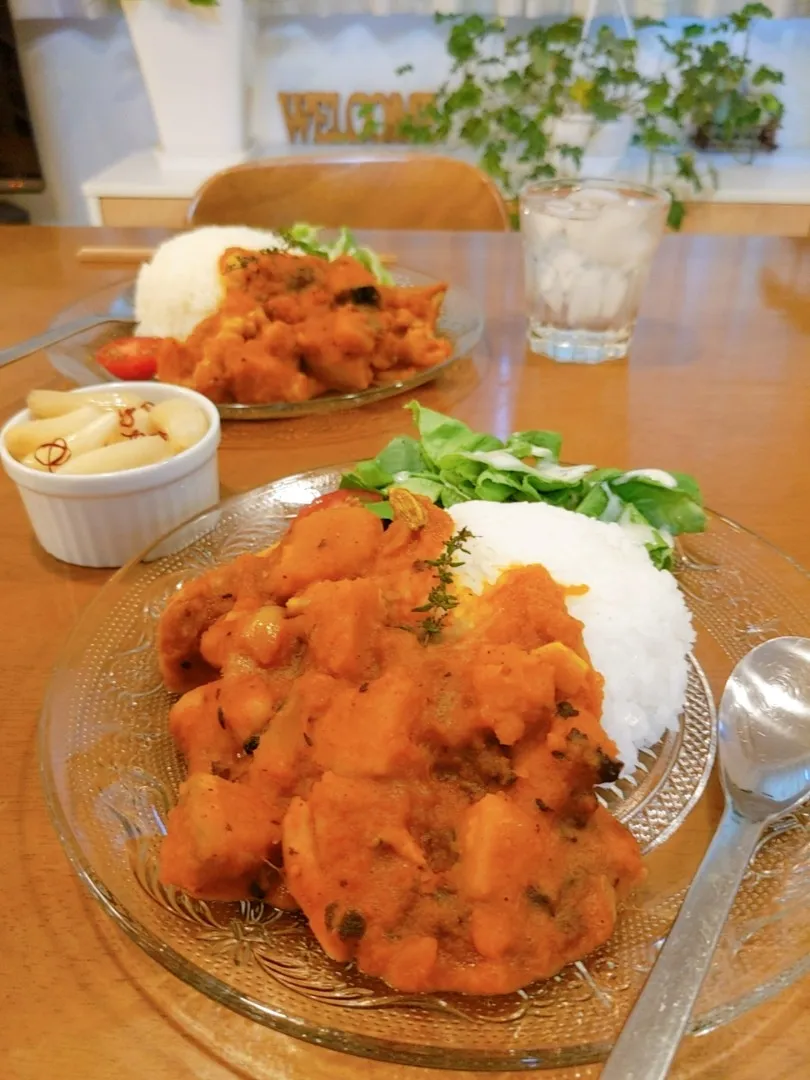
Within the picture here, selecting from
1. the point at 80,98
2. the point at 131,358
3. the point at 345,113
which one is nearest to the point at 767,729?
the point at 131,358

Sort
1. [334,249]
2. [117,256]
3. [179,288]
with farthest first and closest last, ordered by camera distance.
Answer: [117,256]
[334,249]
[179,288]

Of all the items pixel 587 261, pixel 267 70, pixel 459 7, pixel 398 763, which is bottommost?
pixel 398 763

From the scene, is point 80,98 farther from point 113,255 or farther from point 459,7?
point 113,255

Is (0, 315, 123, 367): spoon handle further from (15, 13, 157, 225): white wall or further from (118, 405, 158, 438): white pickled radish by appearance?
(15, 13, 157, 225): white wall

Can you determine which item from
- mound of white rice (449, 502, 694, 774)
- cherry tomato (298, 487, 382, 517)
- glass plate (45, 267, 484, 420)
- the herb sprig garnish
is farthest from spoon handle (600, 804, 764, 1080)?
glass plate (45, 267, 484, 420)

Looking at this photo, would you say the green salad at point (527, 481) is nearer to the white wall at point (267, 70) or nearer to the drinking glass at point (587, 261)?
the drinking glass at point (587, 261)

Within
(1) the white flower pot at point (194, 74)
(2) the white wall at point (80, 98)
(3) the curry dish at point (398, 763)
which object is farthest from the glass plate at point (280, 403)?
(2) the white wall at point (80, 98)
